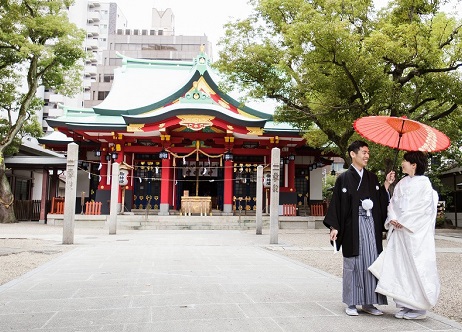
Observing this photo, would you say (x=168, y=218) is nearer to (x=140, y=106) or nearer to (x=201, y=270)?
(x=140, y=106)

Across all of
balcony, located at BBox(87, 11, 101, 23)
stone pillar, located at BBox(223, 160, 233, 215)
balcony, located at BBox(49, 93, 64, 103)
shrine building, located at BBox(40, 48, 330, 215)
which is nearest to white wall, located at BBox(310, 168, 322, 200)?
shrine building, located at BBox(40, 48, 330, 215)

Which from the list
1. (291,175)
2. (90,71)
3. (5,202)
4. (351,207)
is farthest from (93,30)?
(351,207)

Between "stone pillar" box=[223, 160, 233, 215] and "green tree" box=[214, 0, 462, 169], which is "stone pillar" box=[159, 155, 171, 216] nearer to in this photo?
"stone pillar" box=[223, 160, 233, 215]

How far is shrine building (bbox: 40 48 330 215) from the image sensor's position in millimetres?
21250

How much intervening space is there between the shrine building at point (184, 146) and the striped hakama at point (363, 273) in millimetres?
16385

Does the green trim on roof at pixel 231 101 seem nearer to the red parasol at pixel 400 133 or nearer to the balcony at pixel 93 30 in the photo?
the red parasol at pixel 400 133

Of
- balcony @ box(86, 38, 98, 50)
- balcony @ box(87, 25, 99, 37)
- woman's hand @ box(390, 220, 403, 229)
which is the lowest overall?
woman's hand @ box(390, 220, 403, 229)

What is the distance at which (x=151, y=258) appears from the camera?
880 centimetres

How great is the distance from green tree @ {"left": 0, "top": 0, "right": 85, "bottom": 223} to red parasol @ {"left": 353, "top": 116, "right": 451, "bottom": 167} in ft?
58.0

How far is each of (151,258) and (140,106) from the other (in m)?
16.6

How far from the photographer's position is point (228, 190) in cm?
2209

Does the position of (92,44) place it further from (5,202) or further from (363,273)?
(363,273)

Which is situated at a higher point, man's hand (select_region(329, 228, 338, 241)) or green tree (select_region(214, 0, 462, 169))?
green tree (select_region(214, 0, 462, 169))

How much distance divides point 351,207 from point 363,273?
69cm
